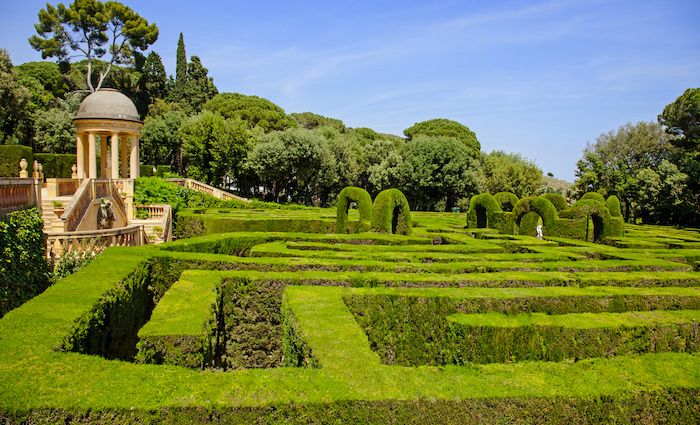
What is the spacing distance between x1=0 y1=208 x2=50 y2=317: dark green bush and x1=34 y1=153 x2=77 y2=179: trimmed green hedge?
3069cm

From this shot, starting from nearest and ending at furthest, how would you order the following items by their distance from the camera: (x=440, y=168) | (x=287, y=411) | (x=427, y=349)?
(x=287, y=411), (x=427, y=349), (x=440, y=168)

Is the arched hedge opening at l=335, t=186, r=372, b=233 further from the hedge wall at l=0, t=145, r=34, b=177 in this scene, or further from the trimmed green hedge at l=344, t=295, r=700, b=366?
the hedge wall at l=0, t=145, r=34, b=177

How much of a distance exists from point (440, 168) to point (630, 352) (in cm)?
4850

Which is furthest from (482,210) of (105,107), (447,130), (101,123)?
(447,130)

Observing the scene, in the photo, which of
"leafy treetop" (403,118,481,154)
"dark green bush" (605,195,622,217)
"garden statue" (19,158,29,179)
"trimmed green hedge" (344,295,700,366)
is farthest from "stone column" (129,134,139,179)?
"leafy treetop" (403,118,481,154)

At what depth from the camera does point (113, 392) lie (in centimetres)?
536

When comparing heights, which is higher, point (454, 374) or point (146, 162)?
point (146, 162)

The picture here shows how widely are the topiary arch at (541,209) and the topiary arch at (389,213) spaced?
8064 mm

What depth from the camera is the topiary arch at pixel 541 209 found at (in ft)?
86.6

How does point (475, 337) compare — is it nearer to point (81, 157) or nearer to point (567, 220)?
point (567, 220)

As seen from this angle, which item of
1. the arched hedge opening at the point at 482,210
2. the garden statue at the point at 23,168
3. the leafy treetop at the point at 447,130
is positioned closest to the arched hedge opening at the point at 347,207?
the arched hedge opening at the point at 482,210

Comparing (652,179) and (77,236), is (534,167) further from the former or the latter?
(77,236)

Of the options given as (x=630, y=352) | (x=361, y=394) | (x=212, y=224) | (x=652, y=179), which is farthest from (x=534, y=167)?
(x=361, y=394)

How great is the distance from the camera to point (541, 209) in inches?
1046
